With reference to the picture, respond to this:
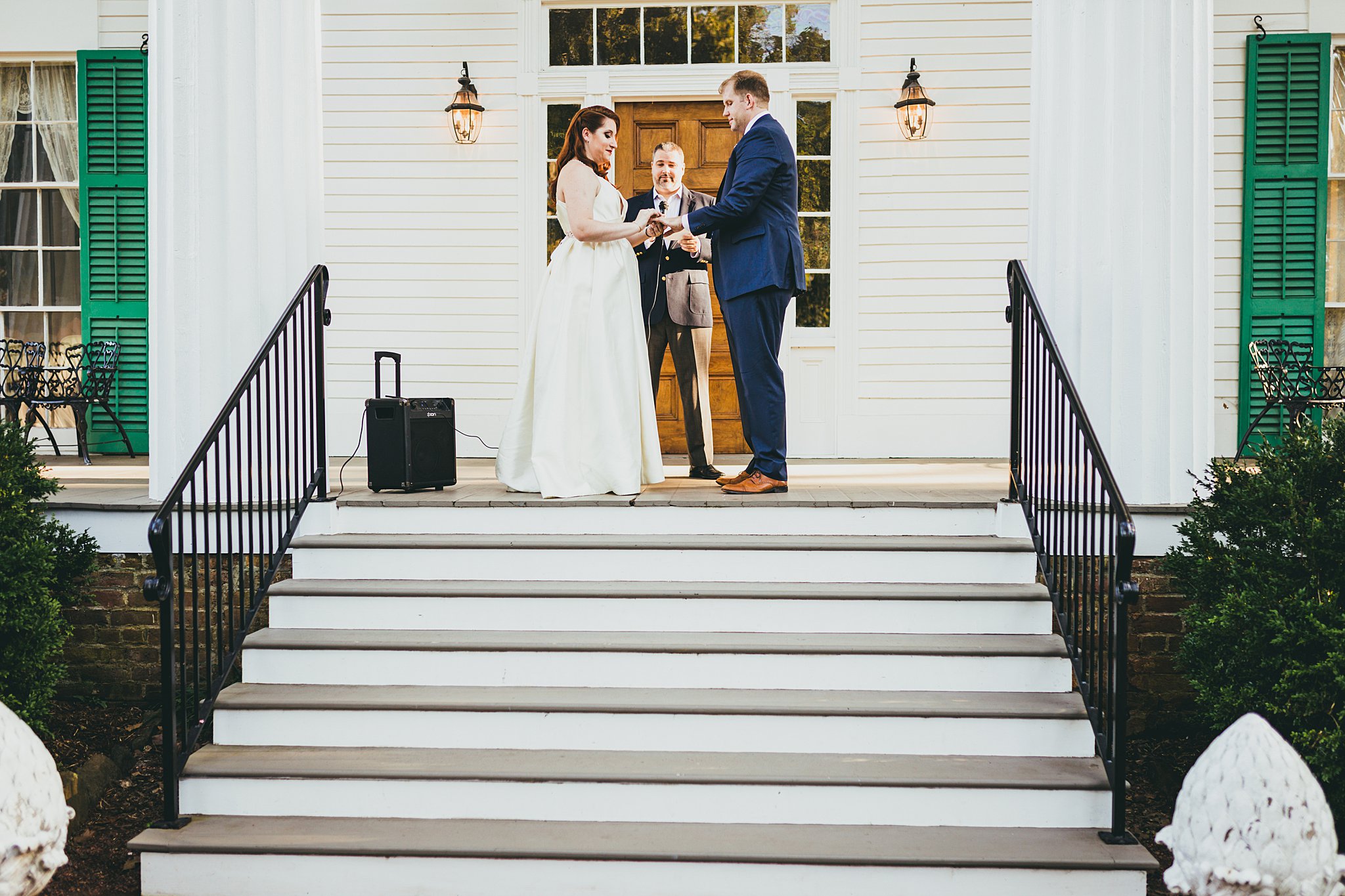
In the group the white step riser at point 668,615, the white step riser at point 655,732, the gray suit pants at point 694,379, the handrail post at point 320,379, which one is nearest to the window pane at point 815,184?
the gray suit pants at point 694,379

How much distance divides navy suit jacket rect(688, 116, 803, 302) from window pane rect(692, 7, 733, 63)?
109 inches

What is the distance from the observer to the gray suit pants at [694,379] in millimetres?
5312

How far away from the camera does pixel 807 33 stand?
7.05 metres

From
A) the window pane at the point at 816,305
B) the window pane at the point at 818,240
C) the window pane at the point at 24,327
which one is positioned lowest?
the window pane at the point at 24,327

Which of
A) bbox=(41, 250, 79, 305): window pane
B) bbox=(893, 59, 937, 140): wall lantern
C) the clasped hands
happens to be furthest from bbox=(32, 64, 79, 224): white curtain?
bbox=(893, 59, 937, 140): wall lantern

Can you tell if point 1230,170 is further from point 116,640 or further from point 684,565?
point 116,640

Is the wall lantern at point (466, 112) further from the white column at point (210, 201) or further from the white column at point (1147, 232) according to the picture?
the white column at point (1147, 232)

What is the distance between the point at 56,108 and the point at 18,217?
78 centimetres

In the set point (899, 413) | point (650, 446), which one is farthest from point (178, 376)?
point (899, 413)

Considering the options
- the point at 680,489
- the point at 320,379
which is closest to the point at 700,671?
the point at 680,489

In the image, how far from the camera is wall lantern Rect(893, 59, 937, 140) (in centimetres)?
679

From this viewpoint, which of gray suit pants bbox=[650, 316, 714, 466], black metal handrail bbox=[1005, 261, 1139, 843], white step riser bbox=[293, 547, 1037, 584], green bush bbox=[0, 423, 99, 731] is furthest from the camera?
gray suit pants bbox=[650, 316, 714, 466]

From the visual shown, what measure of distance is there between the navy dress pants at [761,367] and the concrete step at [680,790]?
1.63m

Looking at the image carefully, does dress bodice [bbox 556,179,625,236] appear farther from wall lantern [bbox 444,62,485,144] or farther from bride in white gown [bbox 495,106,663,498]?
wall lantern [bbox 444,62,485,144]
